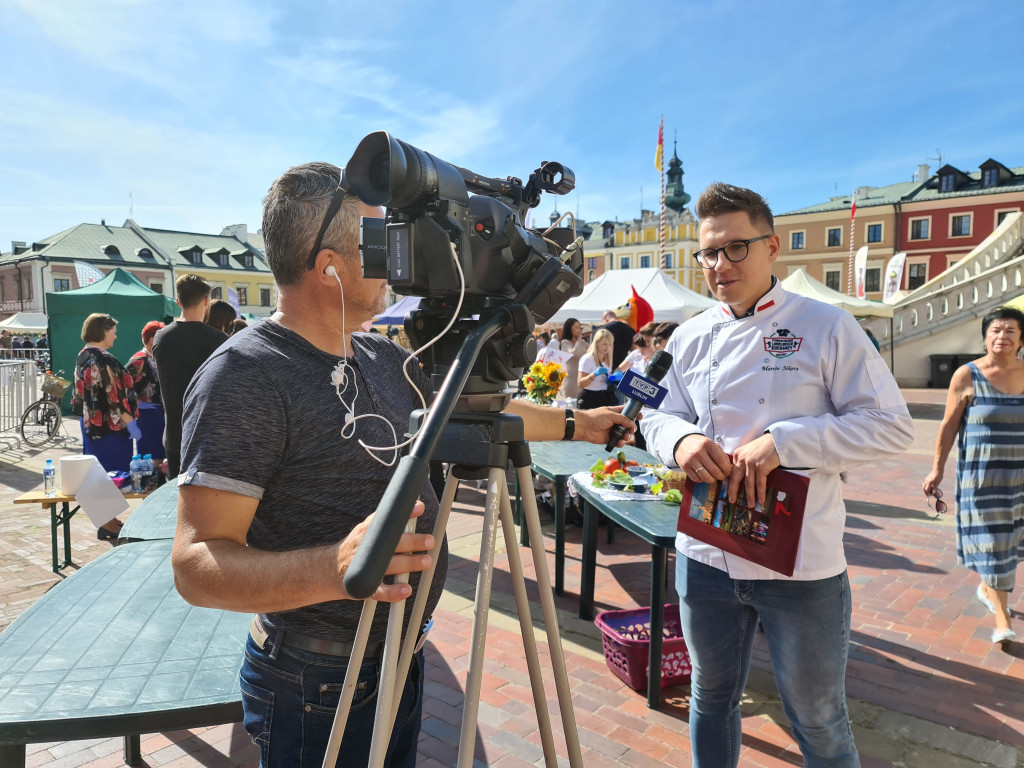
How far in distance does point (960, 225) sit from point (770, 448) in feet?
163

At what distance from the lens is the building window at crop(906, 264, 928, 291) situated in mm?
43375

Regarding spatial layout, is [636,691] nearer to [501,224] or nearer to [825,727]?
[825,727]

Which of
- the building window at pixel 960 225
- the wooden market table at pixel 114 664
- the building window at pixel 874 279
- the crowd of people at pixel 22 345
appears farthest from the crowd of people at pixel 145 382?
the building window at pixel 874 279

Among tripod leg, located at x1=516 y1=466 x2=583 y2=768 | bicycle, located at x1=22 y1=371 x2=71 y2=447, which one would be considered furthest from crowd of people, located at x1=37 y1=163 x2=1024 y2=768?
bicycle, located at x1=22 y1=371 x2=71 y2=447

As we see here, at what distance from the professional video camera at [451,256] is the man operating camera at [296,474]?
0.78 feet

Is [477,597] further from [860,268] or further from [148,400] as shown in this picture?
[860,268]

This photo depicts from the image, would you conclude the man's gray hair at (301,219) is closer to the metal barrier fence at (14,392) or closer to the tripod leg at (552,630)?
the tripod leg at (552,630)

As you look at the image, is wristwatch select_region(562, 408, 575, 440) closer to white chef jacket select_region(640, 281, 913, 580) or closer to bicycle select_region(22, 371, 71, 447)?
white chef jacket select_region(640, 281, 913, 580)

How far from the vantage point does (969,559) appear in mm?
4074

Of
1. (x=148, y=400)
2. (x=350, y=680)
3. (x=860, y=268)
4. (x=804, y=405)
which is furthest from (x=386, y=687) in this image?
(x=860, y=268)

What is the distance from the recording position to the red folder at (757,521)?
182cm

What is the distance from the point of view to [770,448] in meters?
1.85

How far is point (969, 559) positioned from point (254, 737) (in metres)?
4.44

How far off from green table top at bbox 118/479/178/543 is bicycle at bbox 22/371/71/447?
9.06 metres
